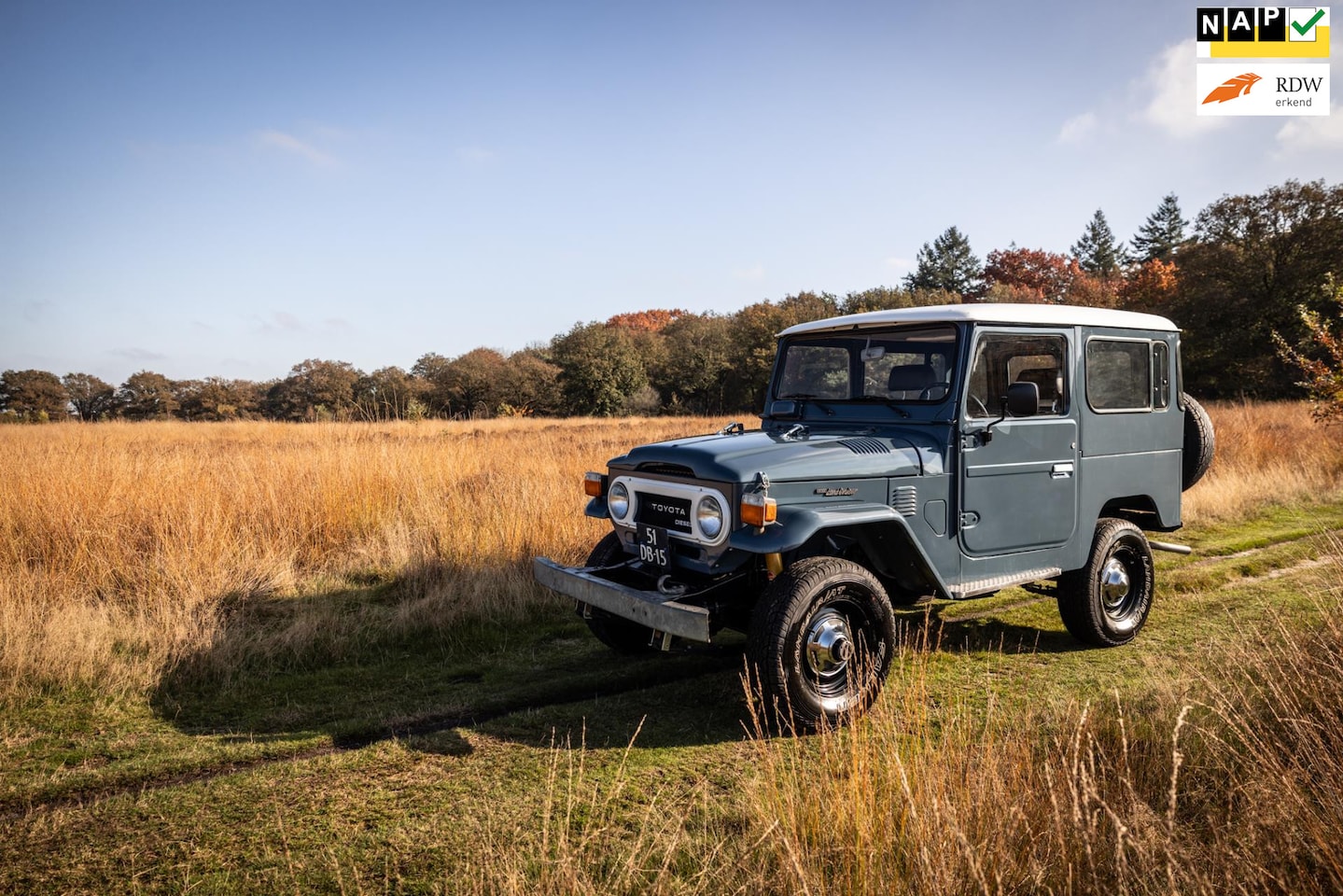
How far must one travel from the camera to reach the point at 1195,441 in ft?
21.8

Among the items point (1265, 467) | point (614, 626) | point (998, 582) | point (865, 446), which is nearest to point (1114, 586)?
point (998, 582)

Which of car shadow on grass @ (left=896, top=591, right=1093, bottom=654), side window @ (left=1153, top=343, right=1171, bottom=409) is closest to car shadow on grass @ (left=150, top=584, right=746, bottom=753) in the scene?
car shadow on grass @ (left=896, top=591, right=1093, bottom=654)

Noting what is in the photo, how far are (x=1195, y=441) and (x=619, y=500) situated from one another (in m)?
4.94

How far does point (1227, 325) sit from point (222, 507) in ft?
125

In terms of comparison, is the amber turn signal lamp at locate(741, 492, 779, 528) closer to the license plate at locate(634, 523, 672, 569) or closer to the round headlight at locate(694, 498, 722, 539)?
the round headlight at locate(694, 498, 722, 539)

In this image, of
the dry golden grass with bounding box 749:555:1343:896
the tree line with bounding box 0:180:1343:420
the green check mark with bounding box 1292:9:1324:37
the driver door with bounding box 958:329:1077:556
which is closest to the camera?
the dry golden grass with bounding box 749:555:1343:896

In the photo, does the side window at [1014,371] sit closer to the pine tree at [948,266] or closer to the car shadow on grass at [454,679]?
the car shadow on grass at [454,679]

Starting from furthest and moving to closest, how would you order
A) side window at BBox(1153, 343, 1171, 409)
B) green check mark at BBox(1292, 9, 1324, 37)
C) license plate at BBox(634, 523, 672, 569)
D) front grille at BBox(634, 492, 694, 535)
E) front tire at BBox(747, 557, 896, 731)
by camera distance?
green check mark at BBox(1292, 9, 1324, 37)
side window at BBox(1153, 343, 1171, 409)
license plate at BBox(634, 523, 672, 569)
front grille at BBox(634, 492, 694, 535)
front tire at BBox(747, 557, 896, 731)

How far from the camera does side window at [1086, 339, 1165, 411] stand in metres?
5.74

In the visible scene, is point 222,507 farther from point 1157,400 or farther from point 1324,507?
point 1324,507

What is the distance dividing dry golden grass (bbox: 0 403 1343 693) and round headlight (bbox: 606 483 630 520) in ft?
6.41

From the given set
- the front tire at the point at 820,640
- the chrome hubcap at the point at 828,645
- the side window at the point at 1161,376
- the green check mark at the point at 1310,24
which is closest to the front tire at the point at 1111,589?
the side window at the point at 1161,376

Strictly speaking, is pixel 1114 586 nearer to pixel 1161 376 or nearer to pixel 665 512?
pixel 1161 376

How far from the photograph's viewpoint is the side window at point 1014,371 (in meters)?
5.12
